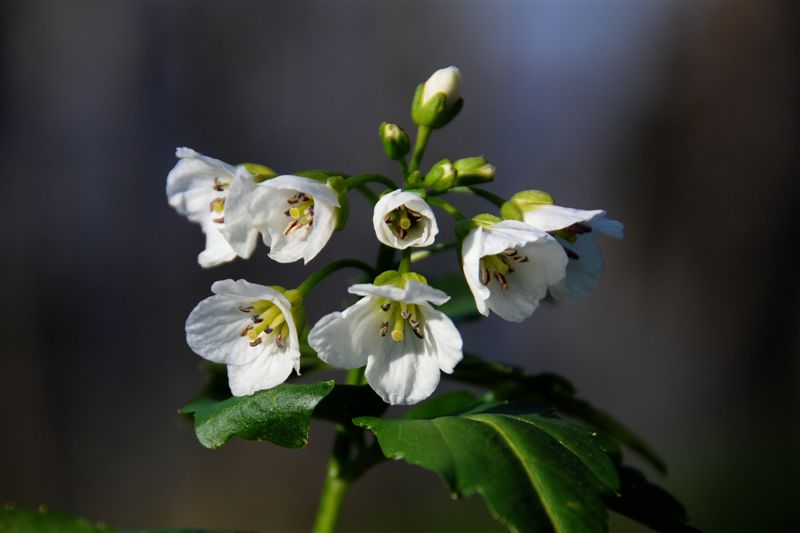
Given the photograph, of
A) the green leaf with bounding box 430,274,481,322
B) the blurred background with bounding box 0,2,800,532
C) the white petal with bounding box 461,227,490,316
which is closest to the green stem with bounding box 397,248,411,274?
the white petal with bounding box 461,227,490,316

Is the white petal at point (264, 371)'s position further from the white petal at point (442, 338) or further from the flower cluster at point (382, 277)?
the white petal at point (442, 338)

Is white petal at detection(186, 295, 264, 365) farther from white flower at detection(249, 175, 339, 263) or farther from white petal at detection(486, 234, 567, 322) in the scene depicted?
white petal at detection(486, 234, 567, 322)

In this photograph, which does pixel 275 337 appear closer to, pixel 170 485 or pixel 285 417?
pixel 285 417

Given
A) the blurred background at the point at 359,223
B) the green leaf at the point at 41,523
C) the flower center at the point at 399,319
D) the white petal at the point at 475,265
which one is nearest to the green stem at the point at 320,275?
the flower center at the point at 399,319

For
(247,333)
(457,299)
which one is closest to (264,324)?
(247,333)

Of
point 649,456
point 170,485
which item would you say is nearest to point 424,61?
point 170,485

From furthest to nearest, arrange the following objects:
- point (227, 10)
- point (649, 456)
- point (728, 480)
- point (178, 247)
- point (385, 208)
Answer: point (227, 10)
point (178, 247)
point (728, 480)
point (649, 456)
point (385, 208)

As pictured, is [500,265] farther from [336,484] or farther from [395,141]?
[336,484]
